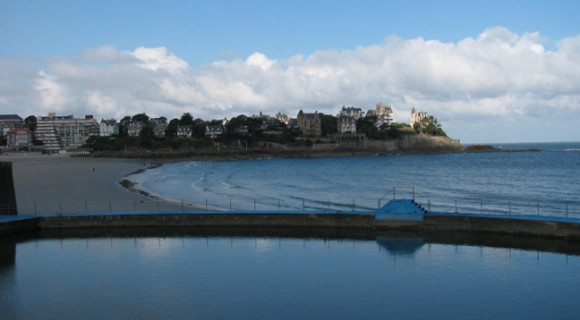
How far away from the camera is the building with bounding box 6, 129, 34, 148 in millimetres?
149700

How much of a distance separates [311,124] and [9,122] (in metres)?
117

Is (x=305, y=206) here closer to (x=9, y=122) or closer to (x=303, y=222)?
(x=303, y=222)

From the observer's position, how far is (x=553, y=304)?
12469 millimetres

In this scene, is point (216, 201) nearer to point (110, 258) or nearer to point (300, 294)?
point (110, 258)

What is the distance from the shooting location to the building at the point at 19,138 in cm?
14970

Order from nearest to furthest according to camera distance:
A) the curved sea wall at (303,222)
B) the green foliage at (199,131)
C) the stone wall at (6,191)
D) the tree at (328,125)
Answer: the curved sea wall at (303,222)
the stone wall at (6,191)
the green foliage at (199,131)
the tree at (328,125)

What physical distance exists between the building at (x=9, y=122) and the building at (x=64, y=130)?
17.9 m

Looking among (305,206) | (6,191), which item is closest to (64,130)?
(6,191)

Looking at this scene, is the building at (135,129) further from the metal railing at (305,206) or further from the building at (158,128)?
the metal railing at (305,206)

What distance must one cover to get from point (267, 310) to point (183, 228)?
11.6 metres

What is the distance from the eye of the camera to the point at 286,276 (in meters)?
15.1

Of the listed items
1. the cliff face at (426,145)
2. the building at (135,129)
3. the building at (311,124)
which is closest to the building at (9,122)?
the building at (135,129)

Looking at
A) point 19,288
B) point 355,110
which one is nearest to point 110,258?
point 19,288

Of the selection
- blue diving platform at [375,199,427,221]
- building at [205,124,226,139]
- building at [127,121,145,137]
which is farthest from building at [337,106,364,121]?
blue diving platform at [375,199,427,221]
